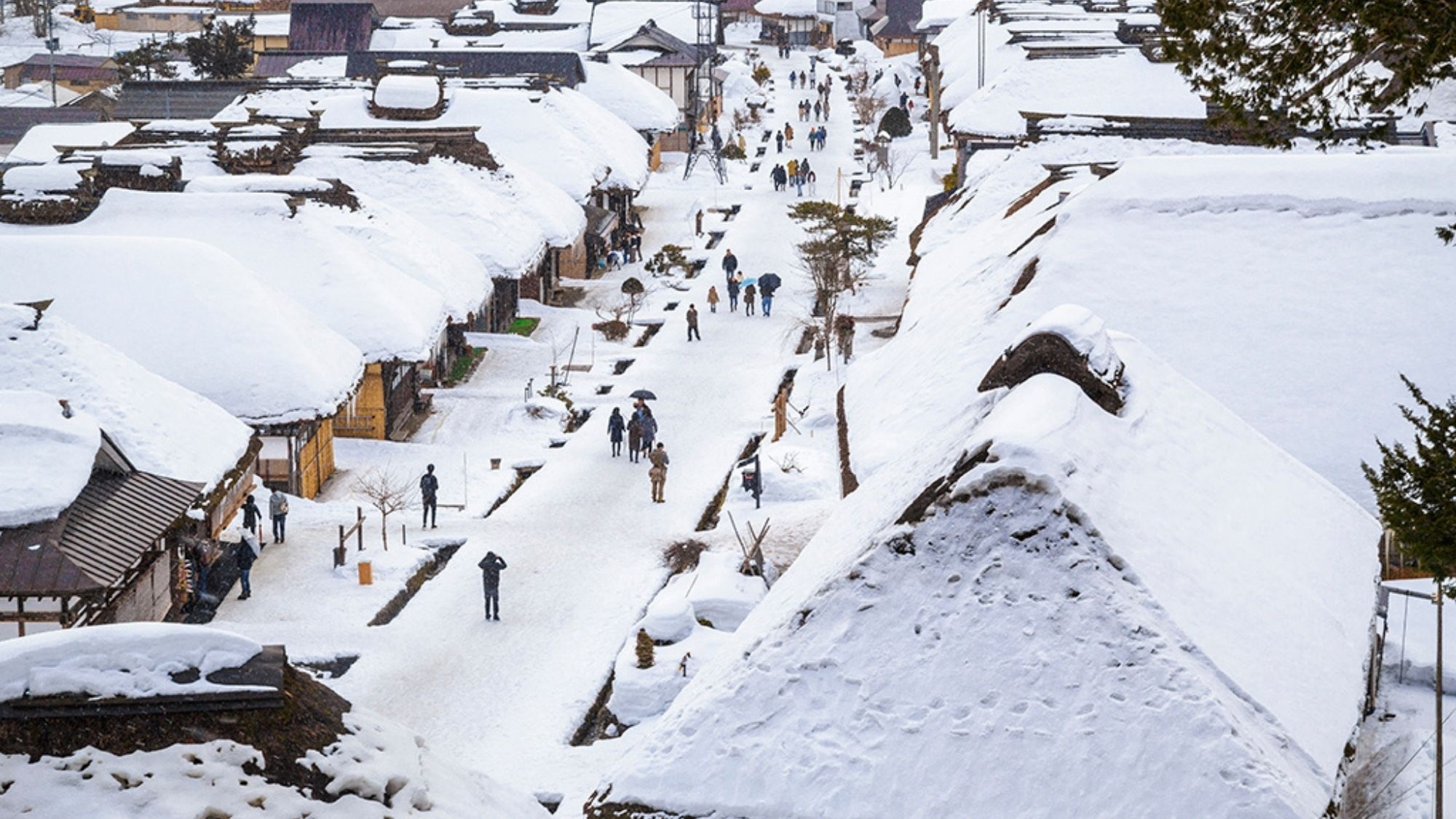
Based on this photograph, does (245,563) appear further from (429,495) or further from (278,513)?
(429,495)

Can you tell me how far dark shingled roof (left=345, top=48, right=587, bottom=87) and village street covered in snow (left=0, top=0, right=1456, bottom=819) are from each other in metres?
7.76

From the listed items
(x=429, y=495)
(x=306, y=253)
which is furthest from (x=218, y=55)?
(x=429, y=495)

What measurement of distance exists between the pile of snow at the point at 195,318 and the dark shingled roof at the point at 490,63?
3346 cm

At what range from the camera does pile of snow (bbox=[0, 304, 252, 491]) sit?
78.1 feet

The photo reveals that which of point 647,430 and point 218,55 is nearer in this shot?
point 647,430

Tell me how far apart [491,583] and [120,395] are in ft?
19.1

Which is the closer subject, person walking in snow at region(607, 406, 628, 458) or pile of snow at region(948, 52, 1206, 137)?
person walking in snow at region(607, 406, 628, 458)

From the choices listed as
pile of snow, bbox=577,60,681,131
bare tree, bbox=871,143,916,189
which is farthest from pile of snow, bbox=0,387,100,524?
bare tree, bbox=871,143,916,189

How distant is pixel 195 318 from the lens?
29141 mm

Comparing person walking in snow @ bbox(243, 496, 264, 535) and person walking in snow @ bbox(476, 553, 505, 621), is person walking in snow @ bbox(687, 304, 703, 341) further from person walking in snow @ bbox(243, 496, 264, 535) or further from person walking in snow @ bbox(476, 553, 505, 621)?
person walking in snow @ bbox(476, 553, 505, 621)

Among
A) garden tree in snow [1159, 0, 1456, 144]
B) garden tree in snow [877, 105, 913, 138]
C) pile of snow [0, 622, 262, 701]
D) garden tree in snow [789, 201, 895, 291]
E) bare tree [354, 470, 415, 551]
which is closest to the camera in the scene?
pile of snow [0, 622, 262, 701]

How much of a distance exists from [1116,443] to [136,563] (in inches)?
503

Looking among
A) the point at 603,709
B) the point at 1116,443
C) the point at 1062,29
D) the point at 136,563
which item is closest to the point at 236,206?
the point at 136,563

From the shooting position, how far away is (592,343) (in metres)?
42.0
